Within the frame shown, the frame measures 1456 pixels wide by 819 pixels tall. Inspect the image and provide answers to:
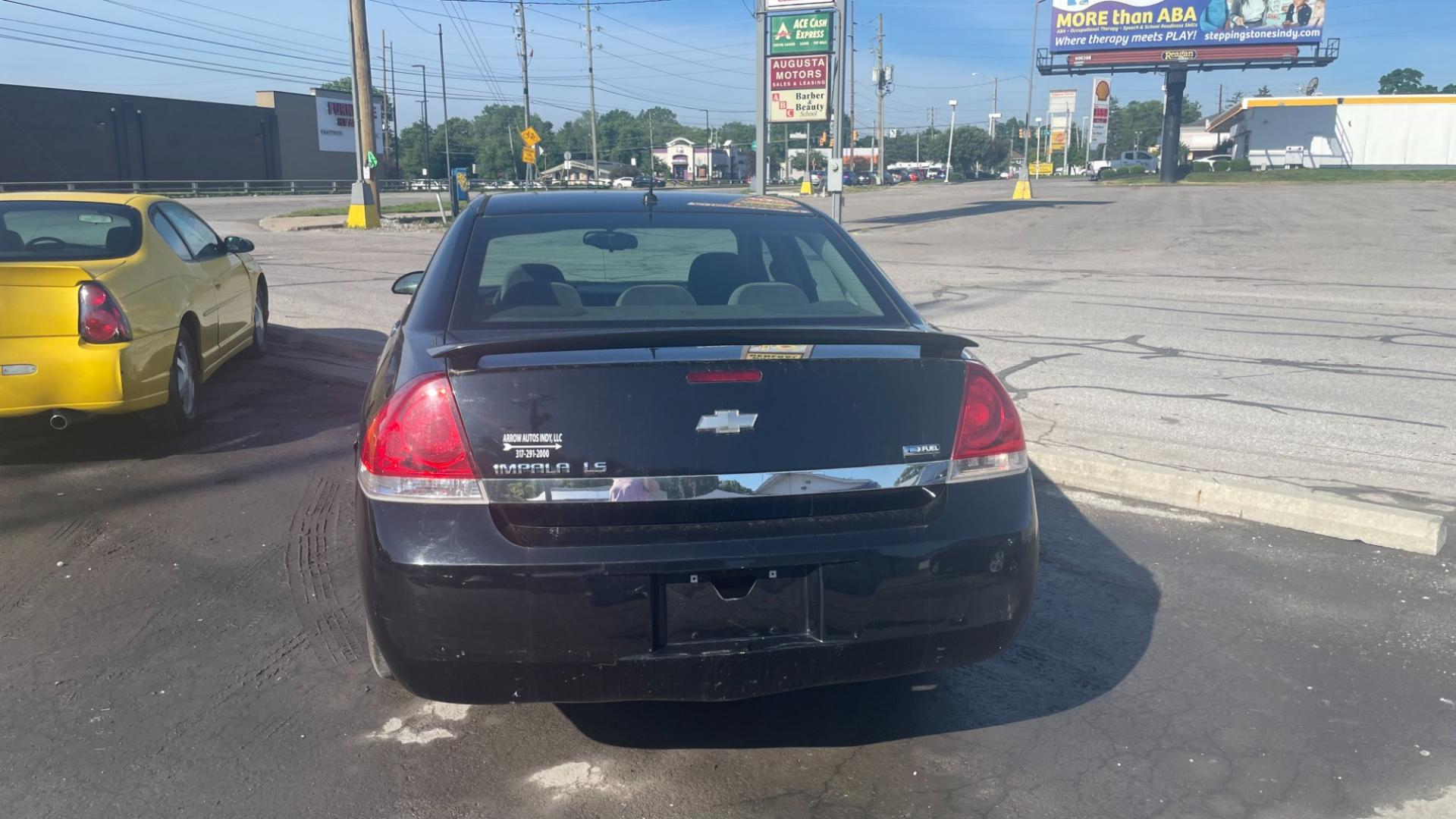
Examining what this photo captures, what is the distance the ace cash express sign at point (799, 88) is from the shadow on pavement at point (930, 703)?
2469 centimetres

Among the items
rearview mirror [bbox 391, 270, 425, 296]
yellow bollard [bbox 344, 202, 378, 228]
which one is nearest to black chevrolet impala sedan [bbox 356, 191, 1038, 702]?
rearview mirror [bbox 391, 270, 425, 296]

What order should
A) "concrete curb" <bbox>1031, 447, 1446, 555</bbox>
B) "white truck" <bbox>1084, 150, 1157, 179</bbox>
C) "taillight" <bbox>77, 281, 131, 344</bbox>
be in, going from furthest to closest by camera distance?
1. "white truck" <bbox>1084, 150, 1157, 179</bbox>
2. "taillight" <bbox>77, 281, 131, 344</bbox>
3. "concrete curb" <bbox>1031, 447, 1446, 555</bbox>

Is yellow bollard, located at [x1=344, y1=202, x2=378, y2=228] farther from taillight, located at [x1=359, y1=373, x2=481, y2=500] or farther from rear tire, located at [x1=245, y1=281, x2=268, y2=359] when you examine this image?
taillight, located at [x1=359, y1=373, x2=481, y2=500]

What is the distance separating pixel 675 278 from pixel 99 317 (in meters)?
3.28

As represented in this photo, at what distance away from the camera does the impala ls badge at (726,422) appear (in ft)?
9.56

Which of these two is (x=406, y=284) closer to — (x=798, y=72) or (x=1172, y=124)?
(x=798, y=72)

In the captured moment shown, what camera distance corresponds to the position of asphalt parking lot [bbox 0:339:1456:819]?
10.1ft

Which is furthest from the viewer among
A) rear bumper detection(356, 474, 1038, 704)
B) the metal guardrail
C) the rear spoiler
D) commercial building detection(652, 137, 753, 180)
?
commercial building detection(652, 137, 753, 180)

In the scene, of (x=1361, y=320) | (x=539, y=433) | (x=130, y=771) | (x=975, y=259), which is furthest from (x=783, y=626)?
(x=975, y=259)

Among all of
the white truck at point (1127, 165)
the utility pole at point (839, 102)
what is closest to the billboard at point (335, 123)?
the white truck at point (1127, 165)

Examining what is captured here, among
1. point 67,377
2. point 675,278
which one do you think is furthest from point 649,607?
point 67,377

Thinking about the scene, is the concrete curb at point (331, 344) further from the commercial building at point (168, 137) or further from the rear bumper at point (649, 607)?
the commercial building at point (168, 137)

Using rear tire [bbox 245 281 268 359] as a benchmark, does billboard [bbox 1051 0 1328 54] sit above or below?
above

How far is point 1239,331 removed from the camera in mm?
10648
